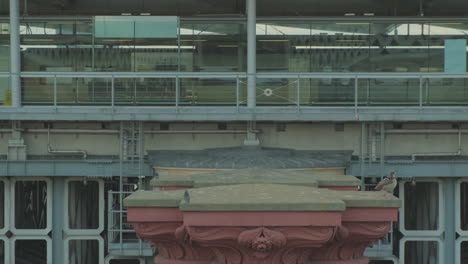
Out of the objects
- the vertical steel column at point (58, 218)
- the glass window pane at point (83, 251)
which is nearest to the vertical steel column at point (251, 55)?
the vertical steel column at point (58, 218)

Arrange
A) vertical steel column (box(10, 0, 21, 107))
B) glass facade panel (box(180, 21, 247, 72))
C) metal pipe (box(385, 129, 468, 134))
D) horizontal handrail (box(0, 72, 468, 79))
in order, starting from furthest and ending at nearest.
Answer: glass facade panel (box(180, 21, 247, 72))
horizontal handrail (box(0, 72, 468, 79))
vertical steel column (box(10, 0, 21, 107))
metal pipe (box(385, 129, 468, 134))

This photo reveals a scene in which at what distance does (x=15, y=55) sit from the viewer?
23203 millimetres

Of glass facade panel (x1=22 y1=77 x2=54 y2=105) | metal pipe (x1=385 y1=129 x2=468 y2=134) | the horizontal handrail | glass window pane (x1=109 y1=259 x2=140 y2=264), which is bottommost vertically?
glass window pane (x1=109 y1=259 x2=140 y2=264)

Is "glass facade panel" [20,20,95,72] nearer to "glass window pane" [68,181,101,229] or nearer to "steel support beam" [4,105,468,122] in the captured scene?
"steel support beam" [4,105,468,122]

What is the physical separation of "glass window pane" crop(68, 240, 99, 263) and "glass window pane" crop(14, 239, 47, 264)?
1.96 ft

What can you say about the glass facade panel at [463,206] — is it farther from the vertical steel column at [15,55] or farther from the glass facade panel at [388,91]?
the vertical steel column at [15,55]

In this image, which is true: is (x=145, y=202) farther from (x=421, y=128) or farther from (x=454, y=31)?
(x=454, y=31)

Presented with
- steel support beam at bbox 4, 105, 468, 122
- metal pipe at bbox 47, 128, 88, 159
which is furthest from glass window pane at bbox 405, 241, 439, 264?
metal pipe at bbox 47, 128, 88, 159

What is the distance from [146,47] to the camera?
24734mm

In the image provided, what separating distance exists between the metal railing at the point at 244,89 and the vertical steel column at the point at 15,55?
0.38 metres

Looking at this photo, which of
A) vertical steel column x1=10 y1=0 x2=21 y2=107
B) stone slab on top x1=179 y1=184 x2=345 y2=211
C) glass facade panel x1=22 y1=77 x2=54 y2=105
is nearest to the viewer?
stone slab on top x1=179 y1=184 x2=345 y2=211

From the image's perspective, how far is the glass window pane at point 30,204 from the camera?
2284 cm

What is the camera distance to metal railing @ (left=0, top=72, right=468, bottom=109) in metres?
23.7

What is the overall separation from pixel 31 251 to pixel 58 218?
1127mm
